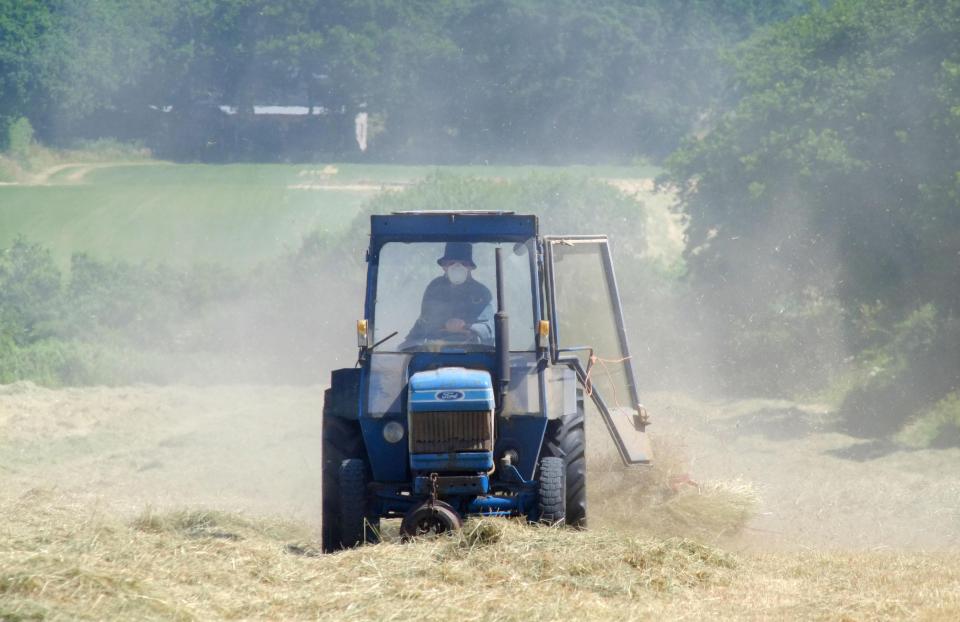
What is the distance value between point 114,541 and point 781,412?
14.9 meters

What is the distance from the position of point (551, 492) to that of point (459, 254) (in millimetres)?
2016

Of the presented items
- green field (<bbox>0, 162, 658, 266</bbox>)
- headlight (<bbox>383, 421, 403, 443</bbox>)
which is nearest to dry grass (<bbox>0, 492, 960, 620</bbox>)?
headlight (<bbox>383, 421, 403, 443</bbox>)

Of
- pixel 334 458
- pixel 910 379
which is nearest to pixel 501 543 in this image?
pixel 334 458

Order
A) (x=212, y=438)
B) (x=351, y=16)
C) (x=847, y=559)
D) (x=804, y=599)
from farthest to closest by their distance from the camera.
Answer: (x=351, y=16), (x=212, y=438), (x=847, y=559), (x=804, y=599)

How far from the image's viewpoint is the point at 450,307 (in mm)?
10094

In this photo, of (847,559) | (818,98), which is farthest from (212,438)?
(818,98)

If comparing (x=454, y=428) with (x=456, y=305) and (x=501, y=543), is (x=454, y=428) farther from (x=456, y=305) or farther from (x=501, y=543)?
(x=456, y=305)

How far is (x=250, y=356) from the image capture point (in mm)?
29344

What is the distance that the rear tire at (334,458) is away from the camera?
9648 millimetres

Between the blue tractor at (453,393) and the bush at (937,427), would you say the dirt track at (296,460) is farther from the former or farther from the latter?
the blue tractor at (453,393)

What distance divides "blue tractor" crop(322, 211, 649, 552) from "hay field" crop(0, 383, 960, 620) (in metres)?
0.49

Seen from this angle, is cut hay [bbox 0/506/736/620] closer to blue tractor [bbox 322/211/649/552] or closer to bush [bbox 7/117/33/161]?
blue tractor [bbox 322/211/649/552]

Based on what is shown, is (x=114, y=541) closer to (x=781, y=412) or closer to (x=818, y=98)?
(x=781, y=412)

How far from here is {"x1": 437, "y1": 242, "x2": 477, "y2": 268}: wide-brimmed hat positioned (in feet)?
33.5
